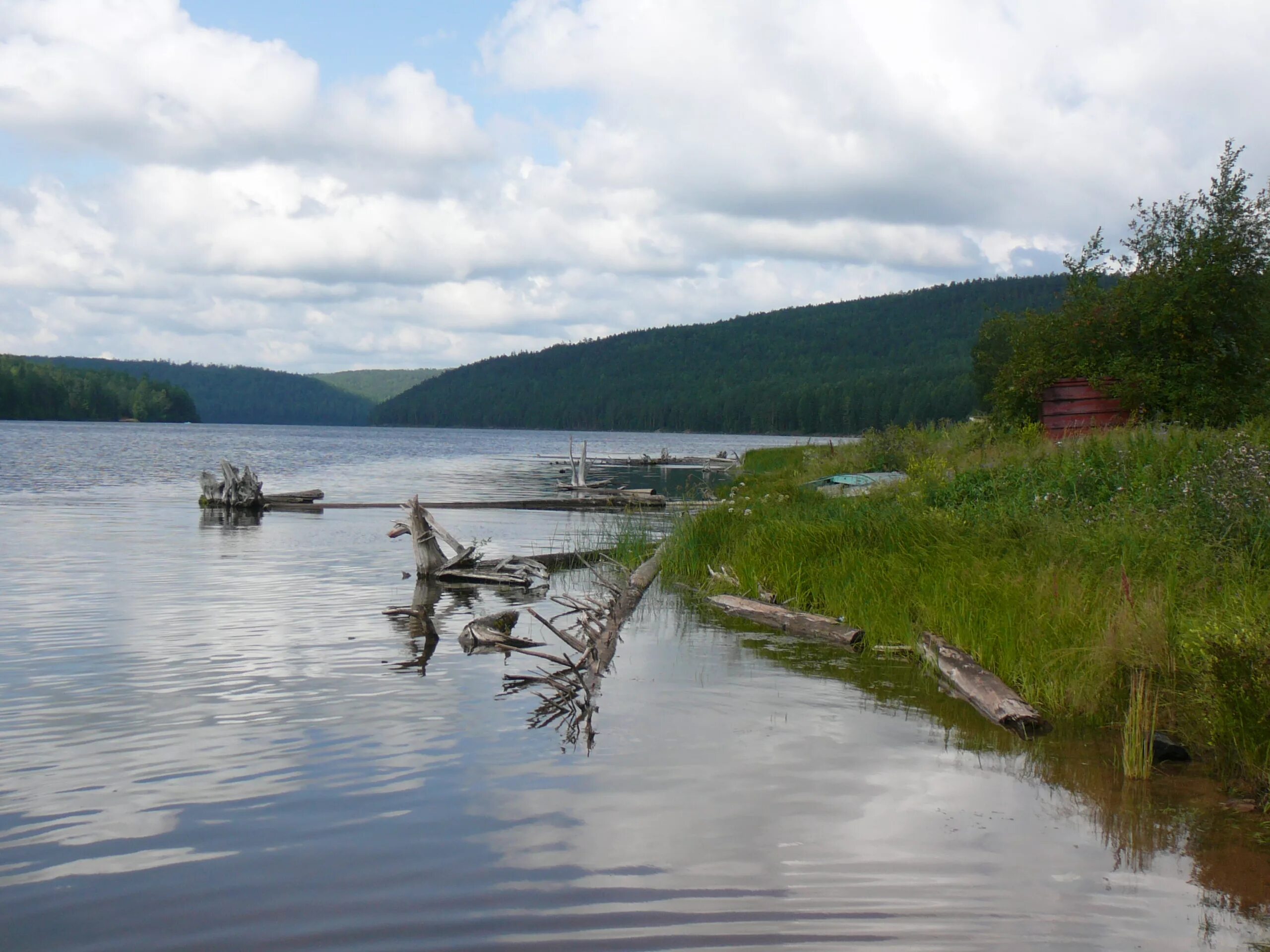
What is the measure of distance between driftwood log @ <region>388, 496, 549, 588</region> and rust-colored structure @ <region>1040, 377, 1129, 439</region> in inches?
470

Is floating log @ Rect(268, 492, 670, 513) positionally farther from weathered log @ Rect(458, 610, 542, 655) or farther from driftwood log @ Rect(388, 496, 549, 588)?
weathered log @ Rect(458, 610, 542, 655)

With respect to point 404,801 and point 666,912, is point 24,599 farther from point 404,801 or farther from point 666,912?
point 666,912

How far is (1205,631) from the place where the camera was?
23.8 feet

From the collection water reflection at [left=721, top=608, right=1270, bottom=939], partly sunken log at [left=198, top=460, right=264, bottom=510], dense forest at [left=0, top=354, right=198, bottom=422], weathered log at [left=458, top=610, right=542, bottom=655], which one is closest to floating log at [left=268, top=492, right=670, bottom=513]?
partly sunken log at [left=198, top=460, right=264, bottom=510]

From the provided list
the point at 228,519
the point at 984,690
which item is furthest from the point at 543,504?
the point at 984,690

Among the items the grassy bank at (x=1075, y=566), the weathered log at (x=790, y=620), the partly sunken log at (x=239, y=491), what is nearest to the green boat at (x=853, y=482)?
the grassy bank at (x=1075, y=566)

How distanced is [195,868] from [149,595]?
10.2 m

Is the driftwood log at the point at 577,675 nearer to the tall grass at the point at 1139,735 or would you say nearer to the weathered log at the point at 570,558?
the tall grass at the point at 1139,735

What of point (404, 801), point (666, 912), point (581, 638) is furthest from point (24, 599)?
point (666, 912)

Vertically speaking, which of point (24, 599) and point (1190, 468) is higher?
point (1190, 468)

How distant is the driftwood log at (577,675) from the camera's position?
8.20 m

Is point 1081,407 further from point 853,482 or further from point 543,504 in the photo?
point 543,504

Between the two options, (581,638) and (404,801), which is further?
(581,638)

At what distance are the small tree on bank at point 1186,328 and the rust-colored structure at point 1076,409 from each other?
0.80 ft
